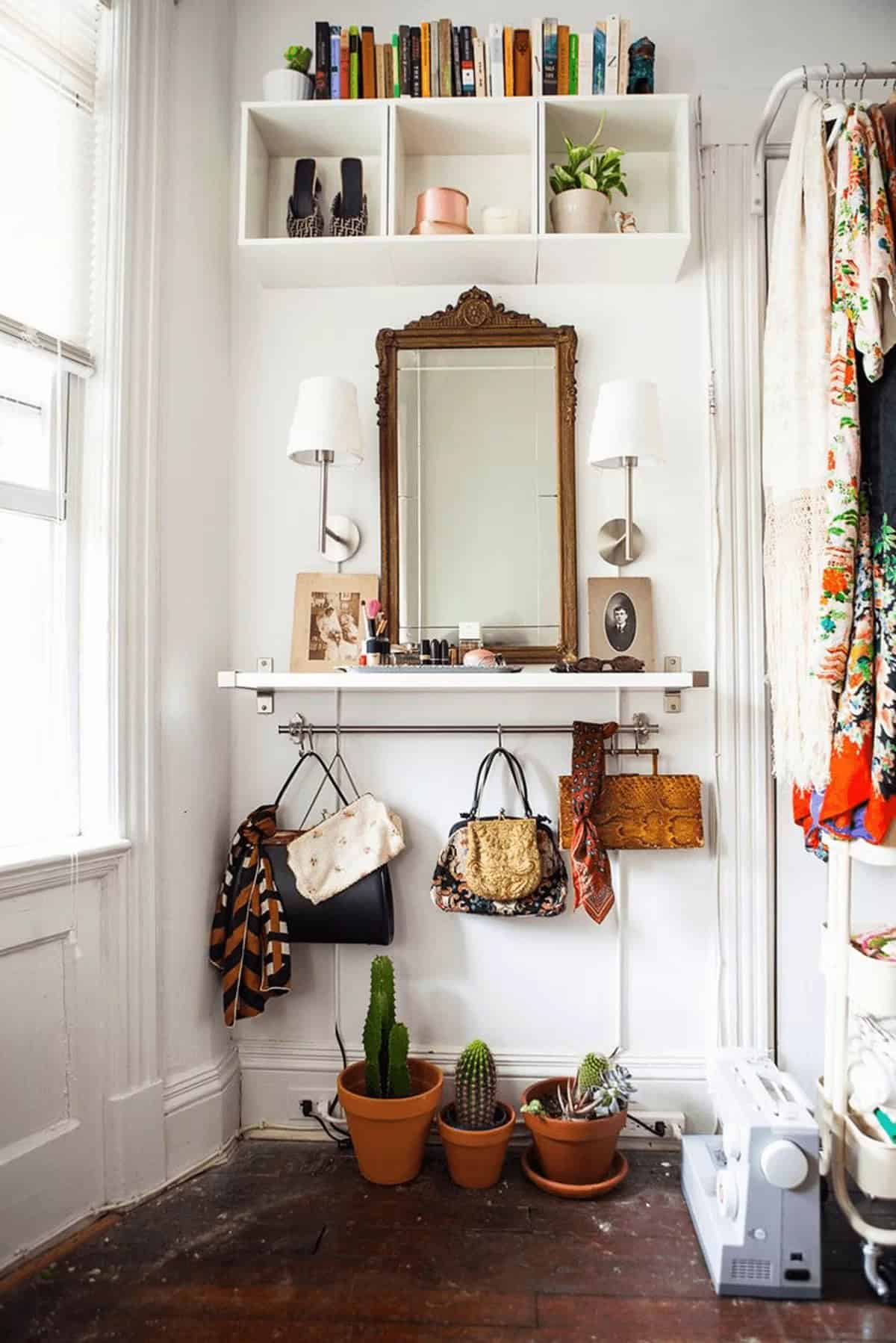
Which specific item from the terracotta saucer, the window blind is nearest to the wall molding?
the terracotta saucer

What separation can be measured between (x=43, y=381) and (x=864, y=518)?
1.63m

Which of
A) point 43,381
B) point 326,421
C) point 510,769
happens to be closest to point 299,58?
point 326,421

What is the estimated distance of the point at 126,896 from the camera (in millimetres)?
1975

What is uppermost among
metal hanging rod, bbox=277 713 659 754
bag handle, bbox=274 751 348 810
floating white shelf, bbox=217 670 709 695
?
floating white shelf, bbox=217 670 709 695

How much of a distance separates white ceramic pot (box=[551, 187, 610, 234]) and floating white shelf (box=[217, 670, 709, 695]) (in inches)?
40.6

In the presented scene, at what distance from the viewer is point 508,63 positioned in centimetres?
219

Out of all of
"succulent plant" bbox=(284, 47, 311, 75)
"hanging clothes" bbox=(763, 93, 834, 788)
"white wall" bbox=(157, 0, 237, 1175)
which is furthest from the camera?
"succulent plant" bbox=(284, 47, 311, 75)

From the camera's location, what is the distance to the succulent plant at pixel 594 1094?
1987 mm

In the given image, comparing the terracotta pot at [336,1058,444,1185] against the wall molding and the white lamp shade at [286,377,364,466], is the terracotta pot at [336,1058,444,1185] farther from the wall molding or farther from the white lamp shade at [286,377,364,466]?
the white lamp shade at [286,377,364,466]

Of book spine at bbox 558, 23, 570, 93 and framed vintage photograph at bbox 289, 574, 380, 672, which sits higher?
book spine at bbox 558, 23, 570, 93

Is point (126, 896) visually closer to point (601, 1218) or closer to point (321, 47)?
point (601, 1218)

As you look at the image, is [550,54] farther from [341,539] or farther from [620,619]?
[620,619]

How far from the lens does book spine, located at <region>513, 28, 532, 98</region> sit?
2176mm

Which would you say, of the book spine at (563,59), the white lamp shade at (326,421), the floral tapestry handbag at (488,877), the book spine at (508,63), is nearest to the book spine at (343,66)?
the book spine at (508,63)
